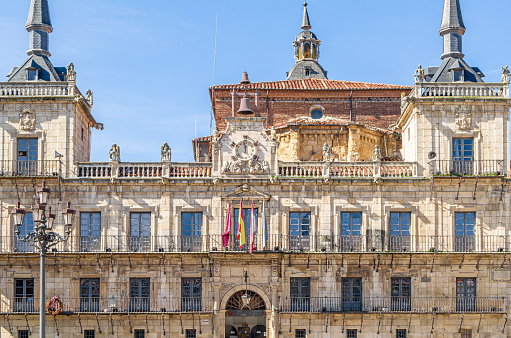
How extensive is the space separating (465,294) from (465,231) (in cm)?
313

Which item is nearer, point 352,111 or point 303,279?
point 303,279

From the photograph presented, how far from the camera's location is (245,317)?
4353 cm

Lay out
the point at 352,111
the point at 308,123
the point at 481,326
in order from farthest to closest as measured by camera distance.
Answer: the point at 352,111 → the point at 308,123 → the point at 481,326

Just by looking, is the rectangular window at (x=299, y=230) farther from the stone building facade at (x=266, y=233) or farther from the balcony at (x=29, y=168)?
the balcony at (x=29, y=168)

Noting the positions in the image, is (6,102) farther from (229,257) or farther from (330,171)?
(330,171)

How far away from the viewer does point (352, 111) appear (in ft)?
176

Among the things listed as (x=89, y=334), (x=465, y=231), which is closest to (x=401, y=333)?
(x=465, y=231)

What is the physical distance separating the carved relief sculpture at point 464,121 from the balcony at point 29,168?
20.3 meters

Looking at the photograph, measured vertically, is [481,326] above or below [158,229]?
below

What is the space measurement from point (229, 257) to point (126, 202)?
5943 mm

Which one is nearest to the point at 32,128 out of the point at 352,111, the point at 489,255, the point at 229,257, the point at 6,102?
the point at 6,102

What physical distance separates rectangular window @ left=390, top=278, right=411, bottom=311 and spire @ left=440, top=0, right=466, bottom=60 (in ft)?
41.5

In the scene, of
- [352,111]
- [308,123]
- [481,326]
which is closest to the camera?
[481,326]

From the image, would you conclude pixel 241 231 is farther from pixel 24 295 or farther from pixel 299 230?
pixel 24 295
